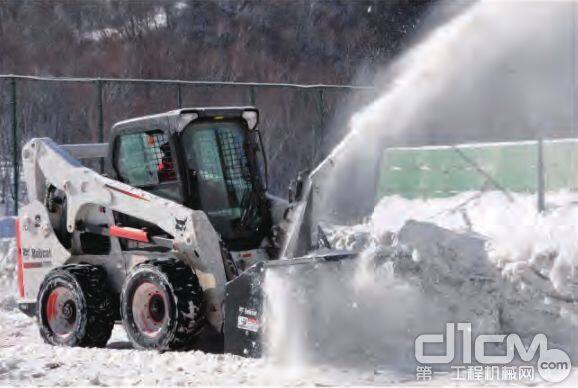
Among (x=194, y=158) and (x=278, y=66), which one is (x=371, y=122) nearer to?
(x=194, y=158)

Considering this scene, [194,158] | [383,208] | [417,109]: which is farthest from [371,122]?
[383,208]

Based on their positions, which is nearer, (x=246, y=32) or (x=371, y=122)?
(x=371, y=122)

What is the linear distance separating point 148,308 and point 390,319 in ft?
6.57

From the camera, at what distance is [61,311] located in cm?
848

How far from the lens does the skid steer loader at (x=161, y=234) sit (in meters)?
7.44

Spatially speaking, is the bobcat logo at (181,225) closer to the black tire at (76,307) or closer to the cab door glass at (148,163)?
the cab door glass at (148,163)

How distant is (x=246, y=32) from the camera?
3841 cm

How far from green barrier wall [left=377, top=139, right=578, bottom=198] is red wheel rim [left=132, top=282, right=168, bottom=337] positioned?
9238 millimetres

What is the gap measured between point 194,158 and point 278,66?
Answer: 1140 inches

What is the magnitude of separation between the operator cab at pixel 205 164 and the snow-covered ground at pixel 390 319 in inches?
55.7

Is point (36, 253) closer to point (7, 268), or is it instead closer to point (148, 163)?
point (148, 163)

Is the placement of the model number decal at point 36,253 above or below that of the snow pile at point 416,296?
above

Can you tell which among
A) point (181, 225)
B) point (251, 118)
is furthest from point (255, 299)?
point (251, 118)

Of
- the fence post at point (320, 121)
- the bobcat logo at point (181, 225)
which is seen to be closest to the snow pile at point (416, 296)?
the bobcat logo at point (181, 225)
